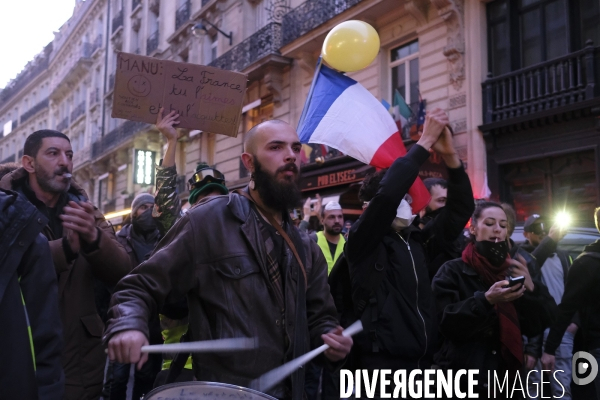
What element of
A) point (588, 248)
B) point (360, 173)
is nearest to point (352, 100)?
point (588, 248)

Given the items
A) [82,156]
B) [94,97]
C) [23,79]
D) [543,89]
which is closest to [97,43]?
[94,97]

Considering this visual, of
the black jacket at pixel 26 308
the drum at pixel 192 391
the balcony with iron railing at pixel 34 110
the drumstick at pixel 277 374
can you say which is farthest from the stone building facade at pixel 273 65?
the balcony with iron railing at pixel 34 110

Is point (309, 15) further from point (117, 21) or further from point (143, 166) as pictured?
point (117, 21)

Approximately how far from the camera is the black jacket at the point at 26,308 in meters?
2.12

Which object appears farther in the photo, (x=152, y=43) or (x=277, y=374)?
(x=152, y=43)

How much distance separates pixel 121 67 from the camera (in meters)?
3.90

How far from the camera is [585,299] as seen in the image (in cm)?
423

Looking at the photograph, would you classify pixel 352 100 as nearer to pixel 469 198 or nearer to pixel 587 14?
pixel 469 198

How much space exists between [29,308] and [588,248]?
366cm

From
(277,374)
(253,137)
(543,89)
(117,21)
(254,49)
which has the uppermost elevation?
(117,21)

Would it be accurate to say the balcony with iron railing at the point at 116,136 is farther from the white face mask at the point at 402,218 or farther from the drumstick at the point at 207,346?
the drumstick at the point at 207,346

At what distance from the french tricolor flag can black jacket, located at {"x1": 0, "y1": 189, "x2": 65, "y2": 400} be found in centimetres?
253

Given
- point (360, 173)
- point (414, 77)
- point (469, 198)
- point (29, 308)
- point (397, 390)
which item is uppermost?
point (414, 77)

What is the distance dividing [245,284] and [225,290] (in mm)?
80
